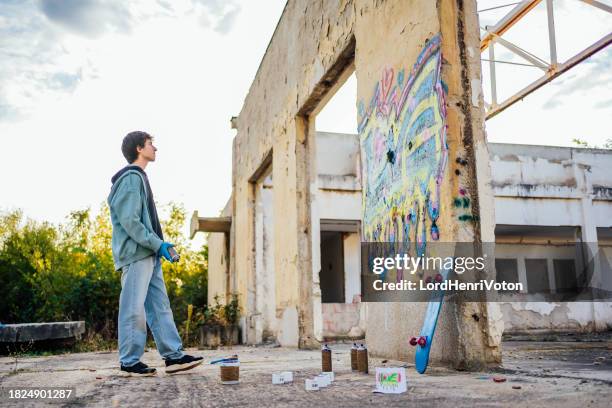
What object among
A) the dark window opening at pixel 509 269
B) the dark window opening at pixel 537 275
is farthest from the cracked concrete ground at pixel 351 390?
the dark window opening at pixel 537 275

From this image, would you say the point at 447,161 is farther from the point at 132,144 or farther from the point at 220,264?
the point at 220,264

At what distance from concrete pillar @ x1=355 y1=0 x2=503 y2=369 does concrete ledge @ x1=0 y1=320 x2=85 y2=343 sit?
574 cm

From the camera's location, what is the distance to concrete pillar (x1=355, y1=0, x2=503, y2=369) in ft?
11.0

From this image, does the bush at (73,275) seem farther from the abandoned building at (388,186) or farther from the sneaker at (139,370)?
the sneaker at (139,370)

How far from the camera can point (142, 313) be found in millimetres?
3521

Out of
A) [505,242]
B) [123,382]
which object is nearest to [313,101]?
[123,382]

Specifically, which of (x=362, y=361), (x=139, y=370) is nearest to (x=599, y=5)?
(x=362, y=361)

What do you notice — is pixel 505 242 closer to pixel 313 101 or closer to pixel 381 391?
pixel 313 101

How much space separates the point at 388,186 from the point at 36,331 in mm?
6235

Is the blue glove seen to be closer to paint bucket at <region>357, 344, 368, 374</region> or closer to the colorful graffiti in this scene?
paint bucket at <region>357, 344, 368, 374</region>

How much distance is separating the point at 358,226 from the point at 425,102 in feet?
30.0

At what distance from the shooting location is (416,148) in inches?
157

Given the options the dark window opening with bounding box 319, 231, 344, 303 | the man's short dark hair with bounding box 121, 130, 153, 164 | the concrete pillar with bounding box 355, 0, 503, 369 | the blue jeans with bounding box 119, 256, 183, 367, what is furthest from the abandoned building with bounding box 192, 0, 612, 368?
the man's short dark hair with bounding box 121, 130, 153, 164

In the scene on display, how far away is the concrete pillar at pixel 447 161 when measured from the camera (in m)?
3.34
